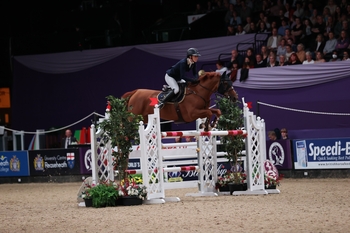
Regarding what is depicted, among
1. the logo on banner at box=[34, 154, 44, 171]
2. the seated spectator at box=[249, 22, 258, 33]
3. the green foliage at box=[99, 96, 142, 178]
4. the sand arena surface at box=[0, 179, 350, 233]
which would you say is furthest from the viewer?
the seated spectator at box=[249, 22, 258, 33]

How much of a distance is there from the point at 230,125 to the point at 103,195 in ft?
9.26

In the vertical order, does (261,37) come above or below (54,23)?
below

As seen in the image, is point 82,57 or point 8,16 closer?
point 82,57

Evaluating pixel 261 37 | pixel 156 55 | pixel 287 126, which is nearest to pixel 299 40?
pixel 261 37

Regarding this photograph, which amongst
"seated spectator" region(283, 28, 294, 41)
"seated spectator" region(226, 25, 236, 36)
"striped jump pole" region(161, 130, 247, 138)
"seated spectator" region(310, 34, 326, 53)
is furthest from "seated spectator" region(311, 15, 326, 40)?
"striped jump pole" region(161, 130, 247, 138)

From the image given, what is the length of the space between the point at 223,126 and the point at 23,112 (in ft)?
40.4

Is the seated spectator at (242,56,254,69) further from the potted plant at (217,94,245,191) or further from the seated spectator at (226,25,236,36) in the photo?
the potted plant at (217,94,245,191)

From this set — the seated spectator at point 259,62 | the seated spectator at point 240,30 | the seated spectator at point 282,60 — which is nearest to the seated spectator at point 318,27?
the seated spectator at point 282,60

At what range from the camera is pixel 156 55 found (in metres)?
20.1

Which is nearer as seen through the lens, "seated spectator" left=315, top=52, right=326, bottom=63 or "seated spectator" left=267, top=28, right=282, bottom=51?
"seated spectator" left=315, top=52, right=326, bottom=63

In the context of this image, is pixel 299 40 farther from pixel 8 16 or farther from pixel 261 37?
pixel 8 16

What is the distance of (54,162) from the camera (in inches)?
689

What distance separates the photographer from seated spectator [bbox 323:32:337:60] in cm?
1643

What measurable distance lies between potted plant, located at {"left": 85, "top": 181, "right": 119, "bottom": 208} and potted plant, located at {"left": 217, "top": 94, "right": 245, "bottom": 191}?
2.43m
